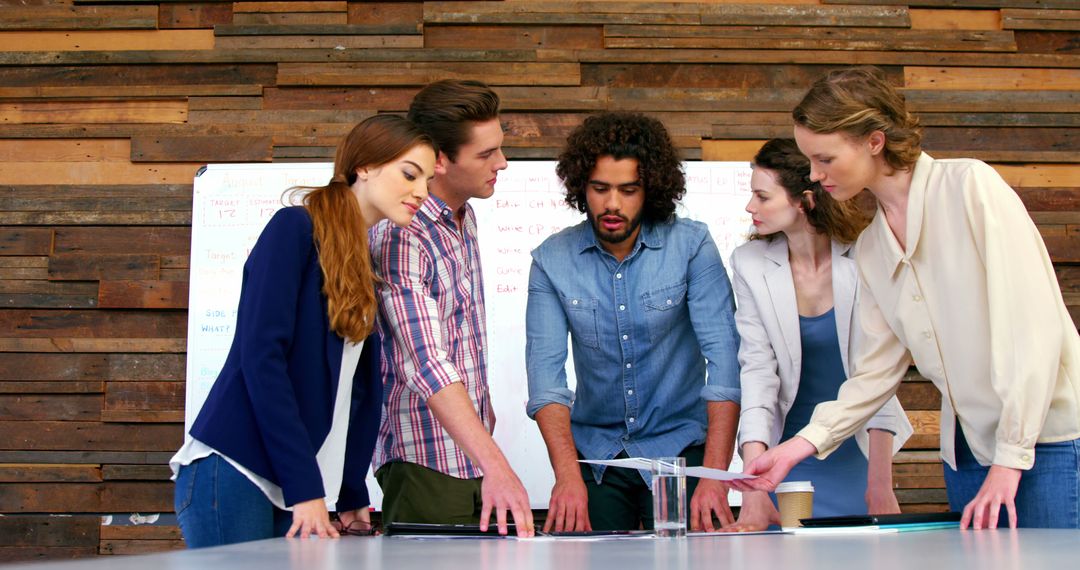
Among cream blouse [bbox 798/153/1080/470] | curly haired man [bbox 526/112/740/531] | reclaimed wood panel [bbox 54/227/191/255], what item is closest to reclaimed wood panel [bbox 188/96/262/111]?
reclaimed wood panel [bbox 54/227/191/255]

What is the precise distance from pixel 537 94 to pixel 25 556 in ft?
8.95

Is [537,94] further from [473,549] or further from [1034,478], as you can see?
[473,549]

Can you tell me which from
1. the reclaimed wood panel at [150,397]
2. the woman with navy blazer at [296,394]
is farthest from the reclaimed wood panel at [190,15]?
the woman with navy blazer at [296,394]

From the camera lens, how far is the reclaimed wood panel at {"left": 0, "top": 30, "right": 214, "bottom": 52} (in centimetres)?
433

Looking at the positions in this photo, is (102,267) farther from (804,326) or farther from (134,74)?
(804,326)

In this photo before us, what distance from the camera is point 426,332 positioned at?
1.97 metres

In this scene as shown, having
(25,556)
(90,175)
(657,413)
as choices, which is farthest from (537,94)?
(25,556)

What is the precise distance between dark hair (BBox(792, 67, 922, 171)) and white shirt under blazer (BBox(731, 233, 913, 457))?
1.55ft

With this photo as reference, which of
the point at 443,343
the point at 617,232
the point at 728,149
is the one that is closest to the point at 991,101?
the point at 728,149

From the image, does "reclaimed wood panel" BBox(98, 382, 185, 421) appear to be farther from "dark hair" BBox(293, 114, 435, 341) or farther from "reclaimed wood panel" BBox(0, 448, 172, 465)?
"dark hair" BBox(293, 114, 435, 341)

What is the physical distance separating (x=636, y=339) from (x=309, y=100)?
7.72 ft

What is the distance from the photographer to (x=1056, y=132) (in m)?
4.39

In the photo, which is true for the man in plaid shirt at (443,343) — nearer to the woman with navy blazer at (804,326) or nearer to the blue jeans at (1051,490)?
the woman with navy blazer at (804,326)

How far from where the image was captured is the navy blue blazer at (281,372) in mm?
1664
